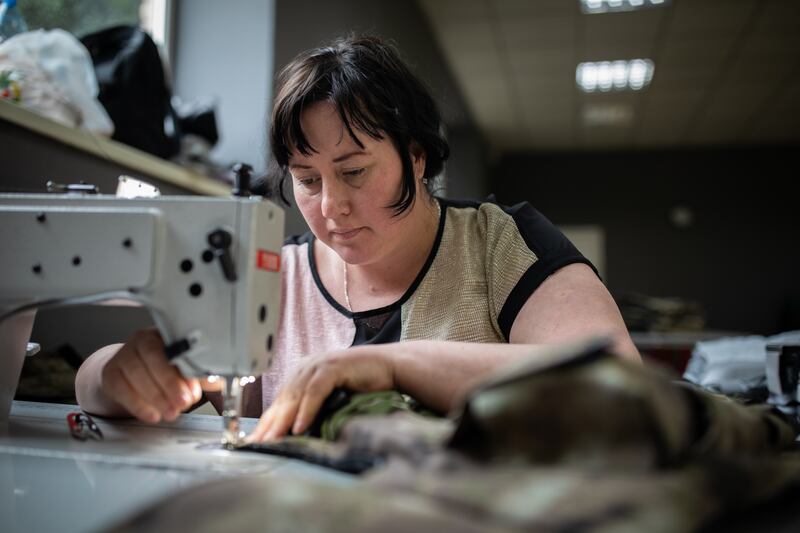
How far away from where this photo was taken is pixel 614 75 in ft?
19.6

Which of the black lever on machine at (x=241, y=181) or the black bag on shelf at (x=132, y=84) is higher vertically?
the black bag on shelf at (x=132, y=84)

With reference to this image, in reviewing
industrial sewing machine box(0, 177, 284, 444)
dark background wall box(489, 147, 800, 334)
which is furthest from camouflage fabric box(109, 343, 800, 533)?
dark background wall box(489, 147, 800, 334)

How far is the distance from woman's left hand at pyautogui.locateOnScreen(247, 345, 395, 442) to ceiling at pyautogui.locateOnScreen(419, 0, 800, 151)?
4.31 metres

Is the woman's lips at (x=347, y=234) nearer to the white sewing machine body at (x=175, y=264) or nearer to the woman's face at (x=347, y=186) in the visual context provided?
the woman's face at (x=347, y=186)

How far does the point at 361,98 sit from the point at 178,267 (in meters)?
0.50

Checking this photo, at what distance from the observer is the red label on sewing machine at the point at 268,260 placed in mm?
945

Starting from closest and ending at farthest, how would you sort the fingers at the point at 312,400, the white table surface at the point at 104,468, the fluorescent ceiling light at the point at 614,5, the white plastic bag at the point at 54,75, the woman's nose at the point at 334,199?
the white table surface at the point at 104,468, the fingers at the point at 312,400, the woman's nose at the point at 334,199, the white plastic bag at the point at 54,75, the fluorescent ceiling light at the point at 614,5

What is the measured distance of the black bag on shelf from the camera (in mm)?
2123

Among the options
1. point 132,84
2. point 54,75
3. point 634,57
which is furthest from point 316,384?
point 634,57

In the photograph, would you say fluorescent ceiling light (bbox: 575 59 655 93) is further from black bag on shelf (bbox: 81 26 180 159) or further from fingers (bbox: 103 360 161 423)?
fingers (bbox: 103 360 161 423)

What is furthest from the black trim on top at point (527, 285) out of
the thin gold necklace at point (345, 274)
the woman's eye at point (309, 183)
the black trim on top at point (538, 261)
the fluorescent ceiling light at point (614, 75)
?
the fluorescent ceiling light at point (614, 75)

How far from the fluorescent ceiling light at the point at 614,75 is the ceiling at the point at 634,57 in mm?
87

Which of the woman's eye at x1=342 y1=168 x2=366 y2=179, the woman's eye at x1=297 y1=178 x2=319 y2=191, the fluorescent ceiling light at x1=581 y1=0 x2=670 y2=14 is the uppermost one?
the fluorescent ceiling light at x1=581 y1=0 x2=670 y2=14

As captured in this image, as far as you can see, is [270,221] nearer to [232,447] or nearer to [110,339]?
[232,447]
